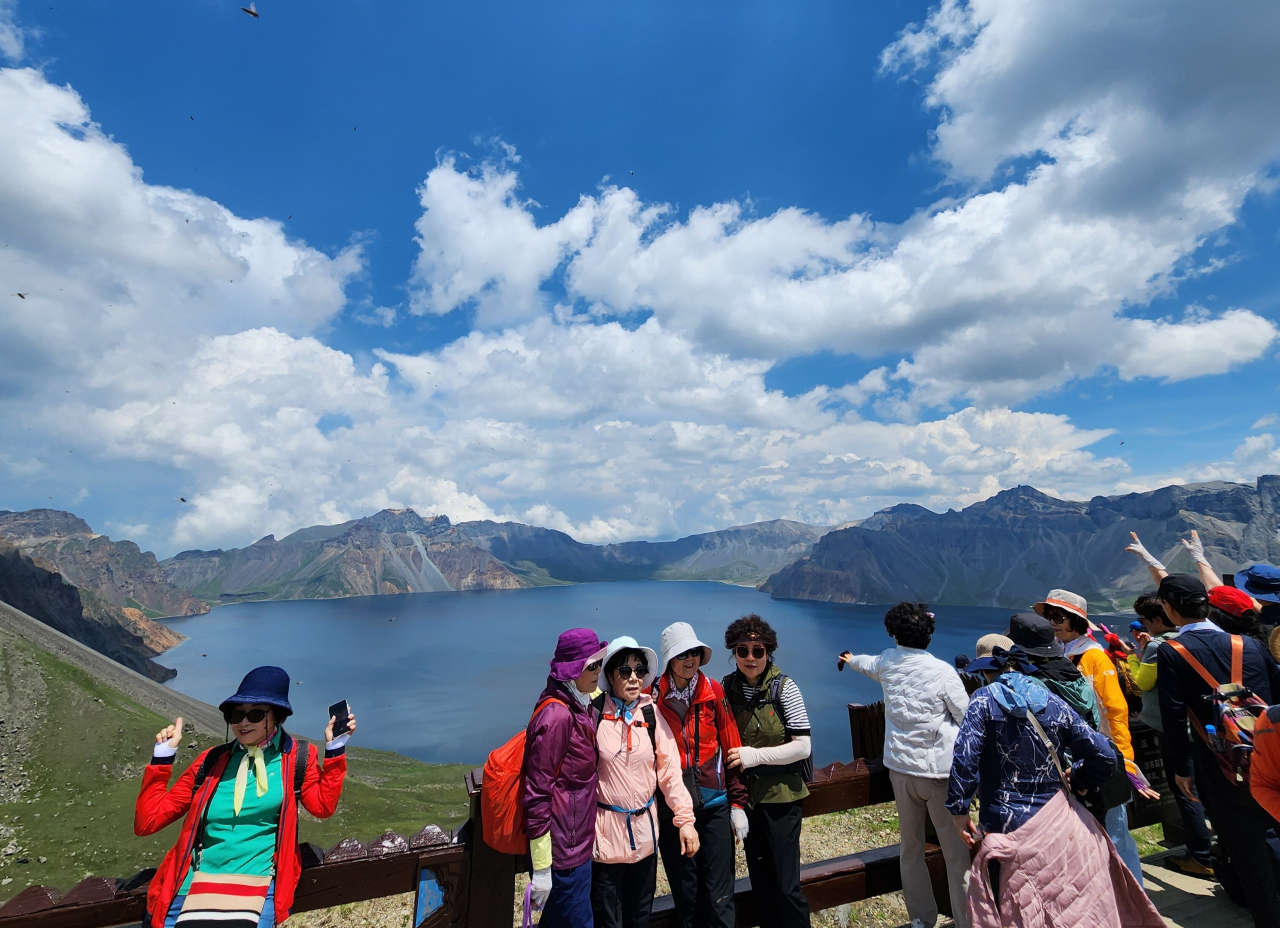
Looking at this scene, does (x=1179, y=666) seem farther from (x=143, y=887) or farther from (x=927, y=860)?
(x=143, y=887)

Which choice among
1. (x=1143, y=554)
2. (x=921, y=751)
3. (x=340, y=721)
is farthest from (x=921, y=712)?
(x=1143, y=554)

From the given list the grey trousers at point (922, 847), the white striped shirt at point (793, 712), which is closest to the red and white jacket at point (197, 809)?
the white striped shirt at point (793, 712)

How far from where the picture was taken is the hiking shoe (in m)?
4.89

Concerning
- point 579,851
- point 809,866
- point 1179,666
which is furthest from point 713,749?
point 1179,666

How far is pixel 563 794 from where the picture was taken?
332 cm

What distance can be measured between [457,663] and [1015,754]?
5042 inches

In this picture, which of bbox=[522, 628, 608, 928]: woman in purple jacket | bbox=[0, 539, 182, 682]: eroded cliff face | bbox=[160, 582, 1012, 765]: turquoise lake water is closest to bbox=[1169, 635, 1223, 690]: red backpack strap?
bbox=[522, 628, 608, 928]: woman in purple jacket

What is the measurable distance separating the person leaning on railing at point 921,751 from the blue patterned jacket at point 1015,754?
0.47 metres

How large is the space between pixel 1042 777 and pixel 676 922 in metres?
2.34

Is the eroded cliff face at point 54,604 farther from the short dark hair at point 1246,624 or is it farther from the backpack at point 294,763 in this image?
the short dark hair at point 1246,624

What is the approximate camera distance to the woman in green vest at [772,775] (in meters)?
3.80

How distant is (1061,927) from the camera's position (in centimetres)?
304

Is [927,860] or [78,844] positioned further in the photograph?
[78,844]

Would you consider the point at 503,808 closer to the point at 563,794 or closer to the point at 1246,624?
the point at 563,794
